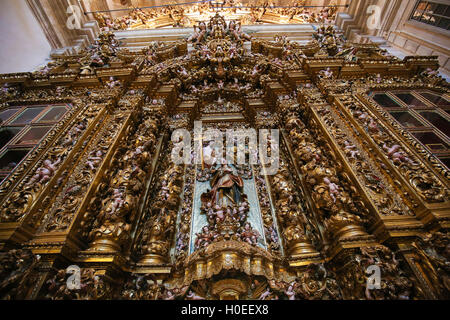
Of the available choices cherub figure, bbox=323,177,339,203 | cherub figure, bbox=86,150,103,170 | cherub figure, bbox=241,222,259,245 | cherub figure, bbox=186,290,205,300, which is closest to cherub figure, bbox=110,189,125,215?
cherub figure, bbox=86,150,103,170

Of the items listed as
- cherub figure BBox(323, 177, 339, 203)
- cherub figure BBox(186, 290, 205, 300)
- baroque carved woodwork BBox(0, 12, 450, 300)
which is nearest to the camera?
baroque carved woodwork BBox(0, 12, 450, 300)

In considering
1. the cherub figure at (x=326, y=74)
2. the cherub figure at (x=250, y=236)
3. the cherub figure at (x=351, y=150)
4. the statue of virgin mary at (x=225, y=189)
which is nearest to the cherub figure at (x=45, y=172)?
the statue of virgin mary at (x=225, y=189)

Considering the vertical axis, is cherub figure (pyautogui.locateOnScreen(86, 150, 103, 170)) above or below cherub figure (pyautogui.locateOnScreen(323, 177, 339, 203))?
above

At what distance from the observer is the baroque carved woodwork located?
2.94 m

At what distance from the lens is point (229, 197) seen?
14.9 feet

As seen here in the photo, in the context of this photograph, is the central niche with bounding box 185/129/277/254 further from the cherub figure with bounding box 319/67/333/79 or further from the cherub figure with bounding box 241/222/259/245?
the cherub figure with bounding box 319/67/333/79

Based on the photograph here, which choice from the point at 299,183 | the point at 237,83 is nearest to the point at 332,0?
the point at 237,83

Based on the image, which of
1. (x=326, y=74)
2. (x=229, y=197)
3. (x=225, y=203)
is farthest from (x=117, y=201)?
(x=326, y=74)

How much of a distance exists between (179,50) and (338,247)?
8654 millimetres

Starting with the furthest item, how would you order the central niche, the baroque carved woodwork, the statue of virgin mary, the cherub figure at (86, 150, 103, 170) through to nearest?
the statue of virgin mary < the cherub figure at (86, 150, 103, 170) < the central niche < the baroque carved woodwork

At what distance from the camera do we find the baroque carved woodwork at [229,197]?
2941mm

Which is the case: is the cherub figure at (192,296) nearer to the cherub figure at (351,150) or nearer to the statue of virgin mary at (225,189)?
the statue of virgin mary at (225,189)

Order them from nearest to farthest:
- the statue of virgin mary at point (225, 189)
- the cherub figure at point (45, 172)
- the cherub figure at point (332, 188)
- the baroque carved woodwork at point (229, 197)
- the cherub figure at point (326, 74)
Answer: the baroque carved woodwork at point (229, 197)
the cherub figure at point (45, 172)
the cherub figure at point (332, 188)
the statue of virgin mary at point (225, 189)
the cherub figure at point (326, 74)

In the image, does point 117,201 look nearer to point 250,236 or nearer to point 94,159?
point 94,159
